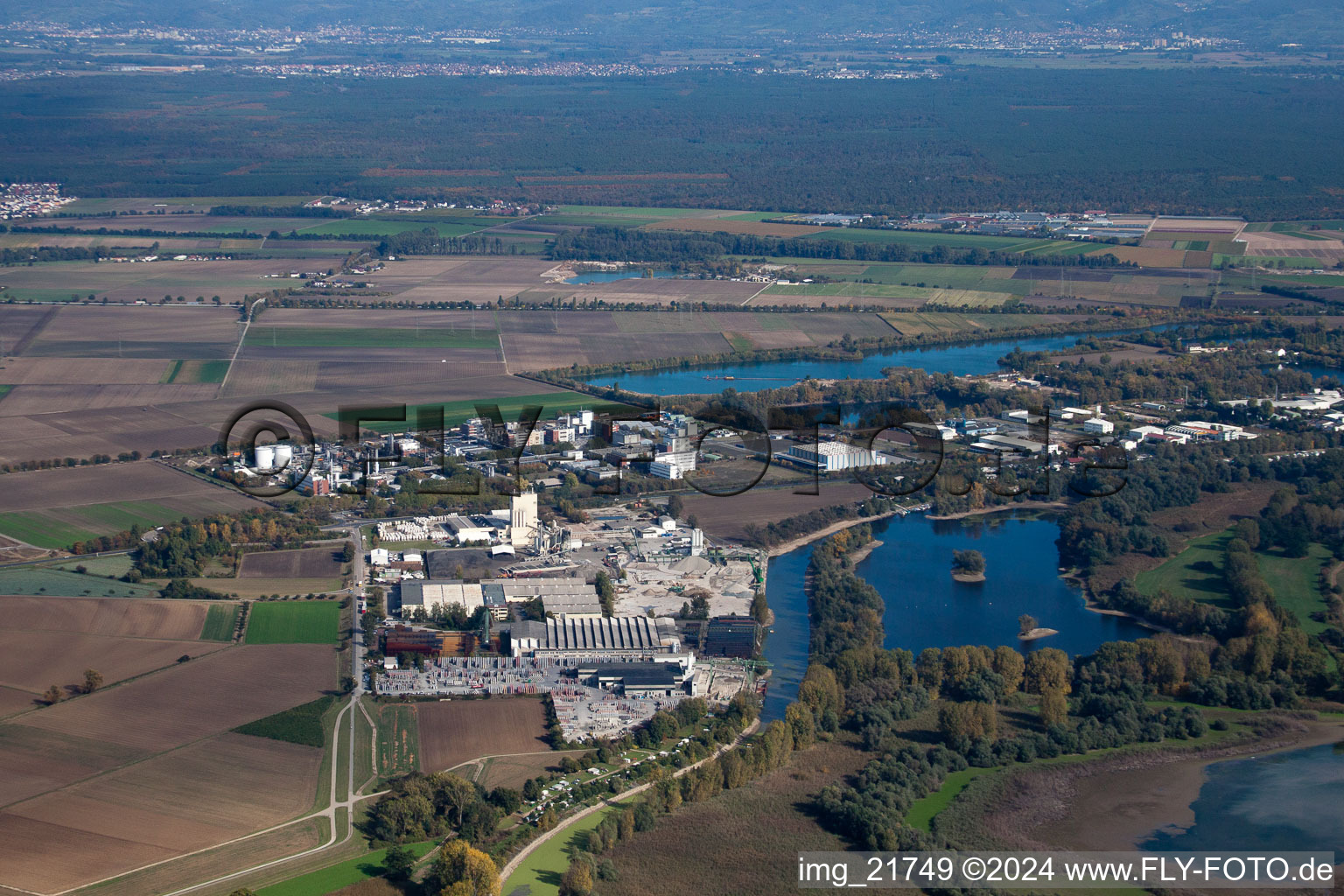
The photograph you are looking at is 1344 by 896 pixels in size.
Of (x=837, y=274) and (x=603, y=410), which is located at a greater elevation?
(x=837, y=274)

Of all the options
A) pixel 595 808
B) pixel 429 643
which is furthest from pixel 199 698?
Result: pixel 595 808

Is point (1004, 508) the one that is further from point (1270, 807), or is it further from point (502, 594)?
point (1270, 807)

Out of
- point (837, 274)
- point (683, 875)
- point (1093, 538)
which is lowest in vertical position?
point (683, 875)

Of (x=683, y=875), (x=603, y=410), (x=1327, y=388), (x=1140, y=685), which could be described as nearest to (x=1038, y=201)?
(x=1327, y=388)

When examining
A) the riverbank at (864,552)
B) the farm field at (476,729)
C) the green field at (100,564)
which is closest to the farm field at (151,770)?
the farm field at (476,729)

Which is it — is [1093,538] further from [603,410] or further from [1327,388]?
[1327,388]

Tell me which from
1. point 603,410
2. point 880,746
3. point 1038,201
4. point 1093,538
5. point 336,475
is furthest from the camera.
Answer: point 1038,201
